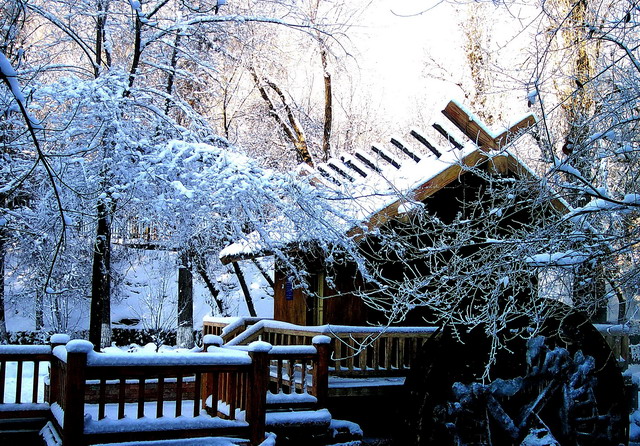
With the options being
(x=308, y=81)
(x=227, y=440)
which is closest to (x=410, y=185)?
(x=227, y=440)

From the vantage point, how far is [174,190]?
10.4m

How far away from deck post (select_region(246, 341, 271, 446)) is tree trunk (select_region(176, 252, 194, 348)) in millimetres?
12749

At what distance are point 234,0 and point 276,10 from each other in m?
1.87

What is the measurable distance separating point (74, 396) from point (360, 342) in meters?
5.59

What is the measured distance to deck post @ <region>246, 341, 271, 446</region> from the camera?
27.1 feet

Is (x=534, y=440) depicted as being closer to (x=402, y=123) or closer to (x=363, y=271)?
(x=363, y=271)

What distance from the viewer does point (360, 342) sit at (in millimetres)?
11594

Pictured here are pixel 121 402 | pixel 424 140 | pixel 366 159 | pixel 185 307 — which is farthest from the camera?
pixel 185 307

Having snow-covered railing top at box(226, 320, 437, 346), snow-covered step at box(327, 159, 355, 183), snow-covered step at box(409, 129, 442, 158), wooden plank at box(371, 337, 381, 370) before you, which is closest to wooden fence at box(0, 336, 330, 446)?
snow-covered railing top at box(226, 320, 437, 346)

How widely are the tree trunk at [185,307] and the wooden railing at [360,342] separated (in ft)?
28.9

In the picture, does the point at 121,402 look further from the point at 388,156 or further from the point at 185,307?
the point at 185,307

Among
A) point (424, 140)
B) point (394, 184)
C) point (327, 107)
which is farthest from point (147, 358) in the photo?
point (327, 107)

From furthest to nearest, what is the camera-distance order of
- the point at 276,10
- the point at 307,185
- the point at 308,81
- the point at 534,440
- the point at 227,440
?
the point at 308,81
the point at 276,10
the point at 307,185
the point at 534,440
the point at 227,440

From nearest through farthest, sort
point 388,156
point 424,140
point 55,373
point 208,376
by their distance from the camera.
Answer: point 55,373 < point 208,376 < point 424,140 < point 388,156
